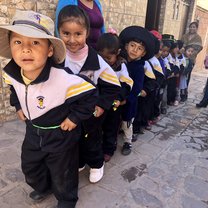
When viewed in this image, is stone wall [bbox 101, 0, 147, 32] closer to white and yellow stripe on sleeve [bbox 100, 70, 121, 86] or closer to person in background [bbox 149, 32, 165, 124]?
person in background [bbox 149, 32, 165, 124]

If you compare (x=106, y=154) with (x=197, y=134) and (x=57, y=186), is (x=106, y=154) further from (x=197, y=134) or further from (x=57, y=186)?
(x=197, y=134)

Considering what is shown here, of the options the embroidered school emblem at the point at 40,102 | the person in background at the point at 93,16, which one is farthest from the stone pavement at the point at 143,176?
the person in background at the point at 93,16

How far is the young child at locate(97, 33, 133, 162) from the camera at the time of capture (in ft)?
7.99

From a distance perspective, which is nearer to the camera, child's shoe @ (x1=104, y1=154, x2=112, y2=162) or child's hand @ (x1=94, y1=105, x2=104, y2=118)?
child's hand @ (x1=94, y1=105, x2=104, y2=118)

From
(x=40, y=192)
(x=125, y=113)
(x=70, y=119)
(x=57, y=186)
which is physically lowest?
(x=40, y=192)

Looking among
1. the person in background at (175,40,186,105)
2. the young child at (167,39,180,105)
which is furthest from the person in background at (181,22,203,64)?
the young child at (167,39,180,105)

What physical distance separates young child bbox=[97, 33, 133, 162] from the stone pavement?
273mm

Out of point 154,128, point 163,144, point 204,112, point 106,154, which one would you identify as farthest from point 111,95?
point 204,112

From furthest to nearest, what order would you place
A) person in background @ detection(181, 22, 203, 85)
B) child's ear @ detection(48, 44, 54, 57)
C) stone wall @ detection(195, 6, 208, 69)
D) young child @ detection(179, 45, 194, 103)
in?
stone wall @ detection(195, 6, 208, 69) < person in background @ detection(181, 22, 203, 85) < young child @ detection(179, 45, 194, 103) < child's ear @ detection(48, 44, 54, 57)

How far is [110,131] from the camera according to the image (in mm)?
2938

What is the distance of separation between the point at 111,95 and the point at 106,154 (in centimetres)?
102

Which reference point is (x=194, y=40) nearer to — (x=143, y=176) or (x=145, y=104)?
(x=145, y=104)

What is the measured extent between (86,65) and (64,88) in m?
0.45

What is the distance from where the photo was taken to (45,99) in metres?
1.73
